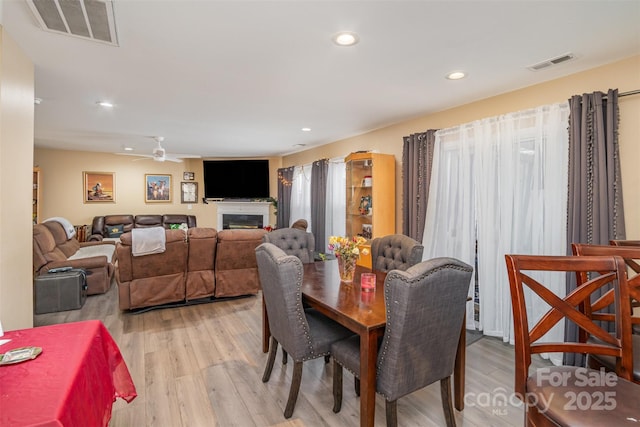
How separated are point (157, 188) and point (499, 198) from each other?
7.77 metres

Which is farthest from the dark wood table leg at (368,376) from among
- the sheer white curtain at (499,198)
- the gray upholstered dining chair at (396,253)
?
the sheer white curtain at (499,198)

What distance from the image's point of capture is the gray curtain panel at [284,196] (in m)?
7.17

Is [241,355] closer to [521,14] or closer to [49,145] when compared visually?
[521,14]

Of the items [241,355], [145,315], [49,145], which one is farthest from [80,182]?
[241,355]

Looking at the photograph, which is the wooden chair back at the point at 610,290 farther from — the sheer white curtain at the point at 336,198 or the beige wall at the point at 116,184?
the beige wall at the point at 116,184

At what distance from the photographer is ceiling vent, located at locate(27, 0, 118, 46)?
177 centimetres

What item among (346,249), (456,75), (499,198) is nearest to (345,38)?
(456,75)

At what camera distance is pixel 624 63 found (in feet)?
7.96

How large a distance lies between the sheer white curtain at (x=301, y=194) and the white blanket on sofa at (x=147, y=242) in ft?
9.91

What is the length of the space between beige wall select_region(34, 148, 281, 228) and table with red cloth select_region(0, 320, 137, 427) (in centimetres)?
658

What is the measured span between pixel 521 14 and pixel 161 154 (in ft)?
17.3

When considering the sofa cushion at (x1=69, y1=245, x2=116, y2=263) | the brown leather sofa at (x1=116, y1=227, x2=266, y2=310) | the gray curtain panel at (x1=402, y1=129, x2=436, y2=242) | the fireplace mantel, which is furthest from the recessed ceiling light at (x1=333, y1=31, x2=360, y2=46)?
the fireplace mantel

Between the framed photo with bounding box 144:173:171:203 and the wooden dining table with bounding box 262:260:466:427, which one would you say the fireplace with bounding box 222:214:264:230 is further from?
the wooden dining table with bounding box 262:260:466:427

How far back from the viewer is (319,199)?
594 centimetres
